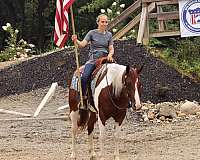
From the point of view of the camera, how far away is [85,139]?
41.6ft

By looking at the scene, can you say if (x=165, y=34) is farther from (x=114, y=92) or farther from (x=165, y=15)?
(x=114, y=92)

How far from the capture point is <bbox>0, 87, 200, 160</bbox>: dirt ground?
1065 centimetres

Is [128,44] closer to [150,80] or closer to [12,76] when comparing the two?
[150,80]

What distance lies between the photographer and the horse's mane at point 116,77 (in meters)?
9.75

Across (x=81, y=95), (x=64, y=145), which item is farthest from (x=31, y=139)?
(x=81, y=95)

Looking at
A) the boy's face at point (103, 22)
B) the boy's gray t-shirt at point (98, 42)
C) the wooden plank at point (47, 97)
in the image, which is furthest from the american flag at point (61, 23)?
the wooden plank at point (47, 97)

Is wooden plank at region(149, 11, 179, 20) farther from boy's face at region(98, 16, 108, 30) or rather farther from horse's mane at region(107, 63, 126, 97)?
horse's mane at region(107, 63, 126, 97)

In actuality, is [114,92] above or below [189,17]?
below

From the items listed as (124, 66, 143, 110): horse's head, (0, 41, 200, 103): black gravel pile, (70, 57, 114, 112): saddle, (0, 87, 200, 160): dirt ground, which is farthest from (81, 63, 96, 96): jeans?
(0, 41, 200, 103): black gravel pile

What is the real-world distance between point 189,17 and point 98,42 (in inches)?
348

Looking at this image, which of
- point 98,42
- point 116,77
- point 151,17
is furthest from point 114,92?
point 151,17

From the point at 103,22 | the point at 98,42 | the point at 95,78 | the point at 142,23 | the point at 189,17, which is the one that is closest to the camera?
the point at 95,78

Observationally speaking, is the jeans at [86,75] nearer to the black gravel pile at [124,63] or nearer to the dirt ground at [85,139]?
the dirt ground at [85,139]

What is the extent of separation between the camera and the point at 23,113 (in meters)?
16.5
